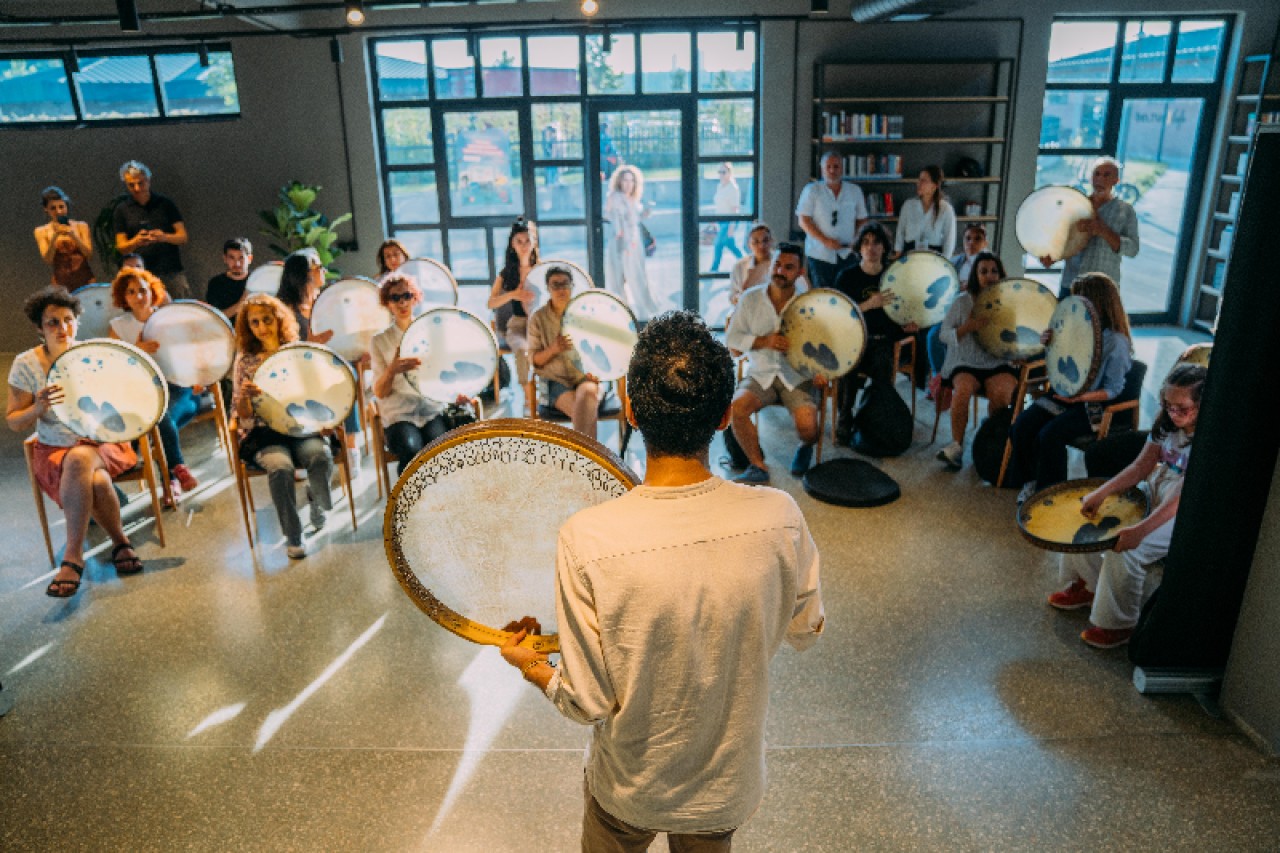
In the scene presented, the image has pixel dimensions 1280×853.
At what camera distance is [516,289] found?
5.81 metres

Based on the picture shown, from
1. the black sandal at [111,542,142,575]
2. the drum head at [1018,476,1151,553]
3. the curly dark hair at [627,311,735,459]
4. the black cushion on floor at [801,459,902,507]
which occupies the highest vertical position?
the curly dark hair at [627,311,735,459]

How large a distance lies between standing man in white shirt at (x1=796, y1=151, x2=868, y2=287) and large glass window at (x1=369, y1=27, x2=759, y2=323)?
1016mm

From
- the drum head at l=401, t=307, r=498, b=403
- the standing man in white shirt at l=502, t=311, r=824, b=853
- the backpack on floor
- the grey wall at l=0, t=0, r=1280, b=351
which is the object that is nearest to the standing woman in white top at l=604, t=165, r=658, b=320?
the grey wall at l=0, t=0, r=1280, b=351

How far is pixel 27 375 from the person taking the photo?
3.90 metres

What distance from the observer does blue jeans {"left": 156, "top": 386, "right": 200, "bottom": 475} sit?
482 centimetres

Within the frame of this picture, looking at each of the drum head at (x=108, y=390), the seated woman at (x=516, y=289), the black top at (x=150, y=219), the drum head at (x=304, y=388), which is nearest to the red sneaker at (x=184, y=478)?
the drum head at (x=108, y=390)

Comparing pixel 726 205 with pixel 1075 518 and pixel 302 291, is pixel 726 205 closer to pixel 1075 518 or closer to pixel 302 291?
pixel 302 291

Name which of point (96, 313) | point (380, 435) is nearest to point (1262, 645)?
point (380, 435)

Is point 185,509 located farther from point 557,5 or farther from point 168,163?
point 557,5

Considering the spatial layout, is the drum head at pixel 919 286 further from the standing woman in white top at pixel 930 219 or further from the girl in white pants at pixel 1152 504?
the girl in white pants at pixel 1152 504

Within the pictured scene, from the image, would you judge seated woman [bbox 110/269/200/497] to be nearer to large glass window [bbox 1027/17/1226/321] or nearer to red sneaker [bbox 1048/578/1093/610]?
red sneaker [bbox 1048/578/1093/610]

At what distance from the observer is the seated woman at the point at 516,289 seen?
5.72m

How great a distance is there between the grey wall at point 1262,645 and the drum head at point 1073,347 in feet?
4.82

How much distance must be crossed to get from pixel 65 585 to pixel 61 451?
23.3 inches
